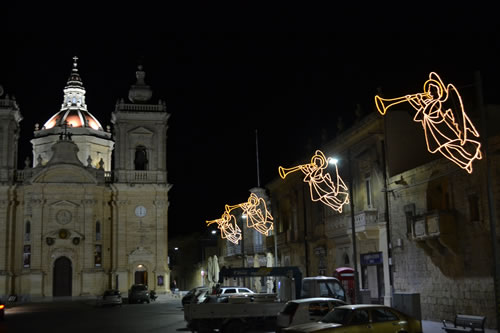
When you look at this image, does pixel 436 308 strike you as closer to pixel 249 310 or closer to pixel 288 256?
pixel 249 310

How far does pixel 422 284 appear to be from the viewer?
25.9 meters

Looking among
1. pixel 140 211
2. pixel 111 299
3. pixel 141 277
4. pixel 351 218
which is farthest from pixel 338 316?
pixel 140 211

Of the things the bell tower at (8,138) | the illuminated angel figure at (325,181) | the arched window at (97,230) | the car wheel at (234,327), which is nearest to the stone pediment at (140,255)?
the arched window at (97,230)

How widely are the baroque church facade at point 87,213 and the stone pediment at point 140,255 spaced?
0.32 ft

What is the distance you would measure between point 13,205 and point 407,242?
45485 mm

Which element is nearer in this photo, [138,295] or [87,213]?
[138,295]

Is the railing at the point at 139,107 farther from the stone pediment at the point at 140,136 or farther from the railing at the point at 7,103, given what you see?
the railing at the point at 7,103

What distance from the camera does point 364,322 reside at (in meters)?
15.6

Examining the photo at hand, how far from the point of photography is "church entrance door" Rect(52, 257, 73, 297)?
61.2m

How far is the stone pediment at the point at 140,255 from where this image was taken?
63112 mm

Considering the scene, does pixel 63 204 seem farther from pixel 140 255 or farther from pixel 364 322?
pixel 364 322

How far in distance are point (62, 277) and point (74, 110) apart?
2050cm

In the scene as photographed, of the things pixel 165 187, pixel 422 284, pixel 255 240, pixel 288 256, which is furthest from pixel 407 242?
pixel 165 187

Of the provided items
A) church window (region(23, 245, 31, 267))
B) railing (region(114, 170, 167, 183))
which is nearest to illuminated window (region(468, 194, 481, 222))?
railing (region(114, 170, 167, 183))
